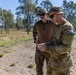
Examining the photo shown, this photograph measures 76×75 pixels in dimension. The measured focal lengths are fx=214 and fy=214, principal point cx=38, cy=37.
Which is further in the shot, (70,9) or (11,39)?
(70,9)

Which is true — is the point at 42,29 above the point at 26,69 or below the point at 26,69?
above

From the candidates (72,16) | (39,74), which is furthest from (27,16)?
(39,74)

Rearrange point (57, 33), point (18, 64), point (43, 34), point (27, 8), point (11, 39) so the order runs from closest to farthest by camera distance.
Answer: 1. point (57, 33)
2. point (43, 34)
3. point (18, 64)
4. point (11, 39)
5. point (27, 8)

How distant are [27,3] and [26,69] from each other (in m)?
34.8

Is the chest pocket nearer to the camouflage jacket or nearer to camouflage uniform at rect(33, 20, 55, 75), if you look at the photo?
the camouflage jacket

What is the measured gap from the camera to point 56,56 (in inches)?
115

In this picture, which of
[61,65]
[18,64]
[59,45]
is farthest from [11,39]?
[59,45]

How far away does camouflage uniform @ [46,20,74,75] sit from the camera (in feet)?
8.83

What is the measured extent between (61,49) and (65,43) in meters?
0.09

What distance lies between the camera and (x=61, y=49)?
107 inches

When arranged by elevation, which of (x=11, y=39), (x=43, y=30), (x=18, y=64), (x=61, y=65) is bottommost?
(x=11, y=39)

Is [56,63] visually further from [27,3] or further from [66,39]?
[27,3]

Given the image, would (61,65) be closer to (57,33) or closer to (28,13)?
(57,33)

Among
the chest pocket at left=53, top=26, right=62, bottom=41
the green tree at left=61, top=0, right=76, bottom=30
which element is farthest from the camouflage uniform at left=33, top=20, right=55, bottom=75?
the green tree at left=61, top=0, right=76, bottom=30
